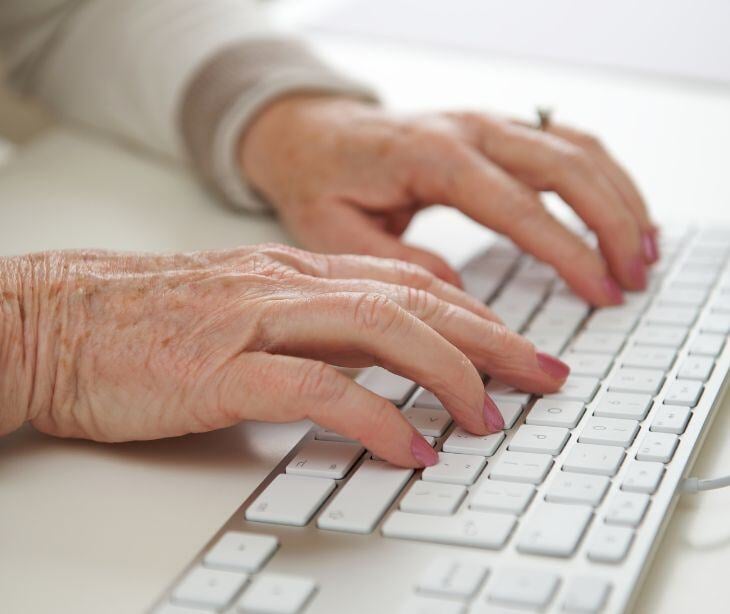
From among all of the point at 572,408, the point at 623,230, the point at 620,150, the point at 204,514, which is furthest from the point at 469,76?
the point at 204,514

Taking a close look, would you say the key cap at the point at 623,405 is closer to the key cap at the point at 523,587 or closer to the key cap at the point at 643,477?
the key cap at the point at 643,477

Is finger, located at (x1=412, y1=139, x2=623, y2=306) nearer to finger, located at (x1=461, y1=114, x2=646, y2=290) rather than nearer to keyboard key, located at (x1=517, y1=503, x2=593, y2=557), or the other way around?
finger, located at (x1=461, y1=114, x2=646, y2=290)

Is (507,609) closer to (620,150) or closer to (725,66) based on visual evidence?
(620,150)

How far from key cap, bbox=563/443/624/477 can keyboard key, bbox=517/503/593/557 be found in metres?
0.04

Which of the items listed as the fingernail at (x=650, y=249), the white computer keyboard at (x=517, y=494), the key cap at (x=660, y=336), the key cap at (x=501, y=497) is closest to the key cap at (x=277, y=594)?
the white computer keyboard at (x=517, y=494)

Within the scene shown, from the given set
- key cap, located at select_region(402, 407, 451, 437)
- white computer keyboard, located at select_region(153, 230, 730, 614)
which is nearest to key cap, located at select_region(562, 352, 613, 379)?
white computer keyboard, located at select_region(153, 230, 730, 614)

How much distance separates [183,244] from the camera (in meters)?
0.94

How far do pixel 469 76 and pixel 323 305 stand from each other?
783 millimetres

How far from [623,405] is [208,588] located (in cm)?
28

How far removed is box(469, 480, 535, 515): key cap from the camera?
54cm

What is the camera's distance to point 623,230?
843mm

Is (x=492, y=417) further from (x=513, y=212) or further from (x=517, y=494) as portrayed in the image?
(x=513, y=212)

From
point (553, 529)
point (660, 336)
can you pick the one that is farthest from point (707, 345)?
point (553, 529)

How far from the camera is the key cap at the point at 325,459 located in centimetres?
59
